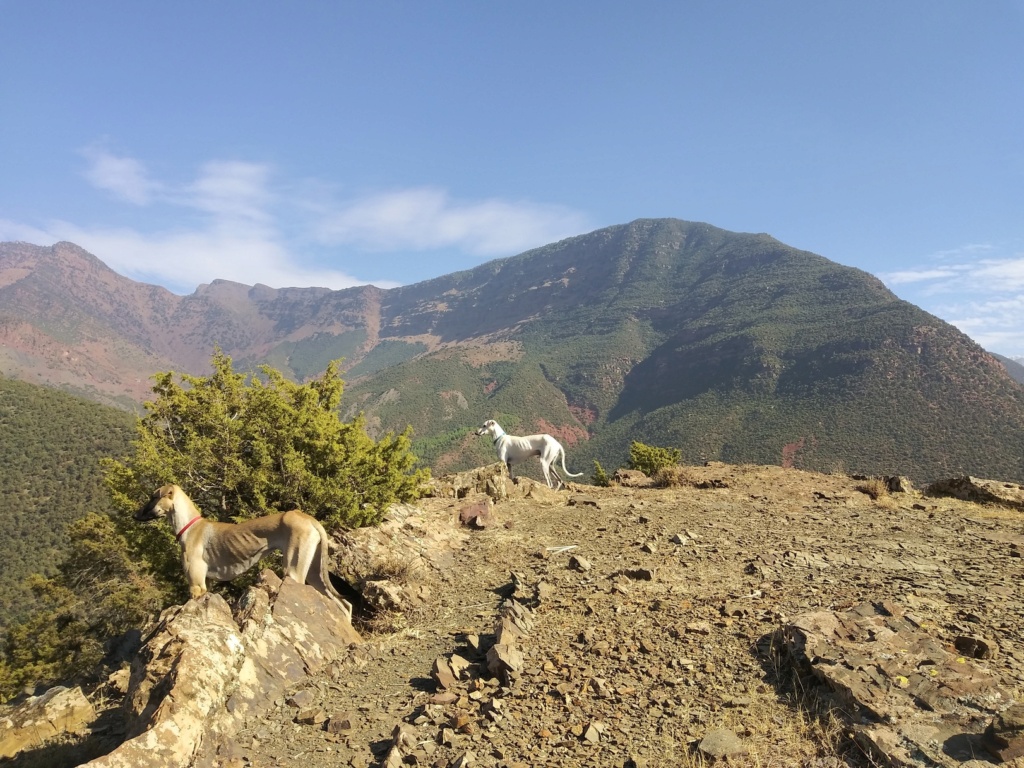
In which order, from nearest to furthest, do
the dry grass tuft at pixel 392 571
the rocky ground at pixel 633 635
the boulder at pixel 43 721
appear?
the rocky ground at pixel 633 635 → the boulder at pixel 43 721 → the dry grass tuft at pixel 392 571

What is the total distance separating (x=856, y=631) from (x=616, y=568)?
10.4 ft

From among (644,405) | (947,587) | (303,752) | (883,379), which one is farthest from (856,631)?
(644,405)

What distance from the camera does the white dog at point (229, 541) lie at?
655cm

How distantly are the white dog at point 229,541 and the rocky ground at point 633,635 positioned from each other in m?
1.42

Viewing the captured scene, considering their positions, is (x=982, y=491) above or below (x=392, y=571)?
above

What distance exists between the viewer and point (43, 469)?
47.7m

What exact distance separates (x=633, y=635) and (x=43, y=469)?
59.3m

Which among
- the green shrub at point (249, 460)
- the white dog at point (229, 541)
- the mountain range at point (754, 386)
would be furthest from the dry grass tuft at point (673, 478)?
the mountain range at point (754, 386)

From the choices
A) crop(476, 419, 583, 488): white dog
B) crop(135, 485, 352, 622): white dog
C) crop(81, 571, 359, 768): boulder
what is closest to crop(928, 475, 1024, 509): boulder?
crop(476, 419, 583, 488): white dog

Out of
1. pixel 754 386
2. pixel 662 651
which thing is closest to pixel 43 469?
pixel 662 651

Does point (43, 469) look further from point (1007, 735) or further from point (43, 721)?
point (1007, 735)

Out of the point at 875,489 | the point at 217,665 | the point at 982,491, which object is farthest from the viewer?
the point at 875,489

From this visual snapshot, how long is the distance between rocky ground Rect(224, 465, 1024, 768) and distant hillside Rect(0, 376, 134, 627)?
40057 mm

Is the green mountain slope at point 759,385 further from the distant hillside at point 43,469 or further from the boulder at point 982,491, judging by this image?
the distant hillside at point 43,469
